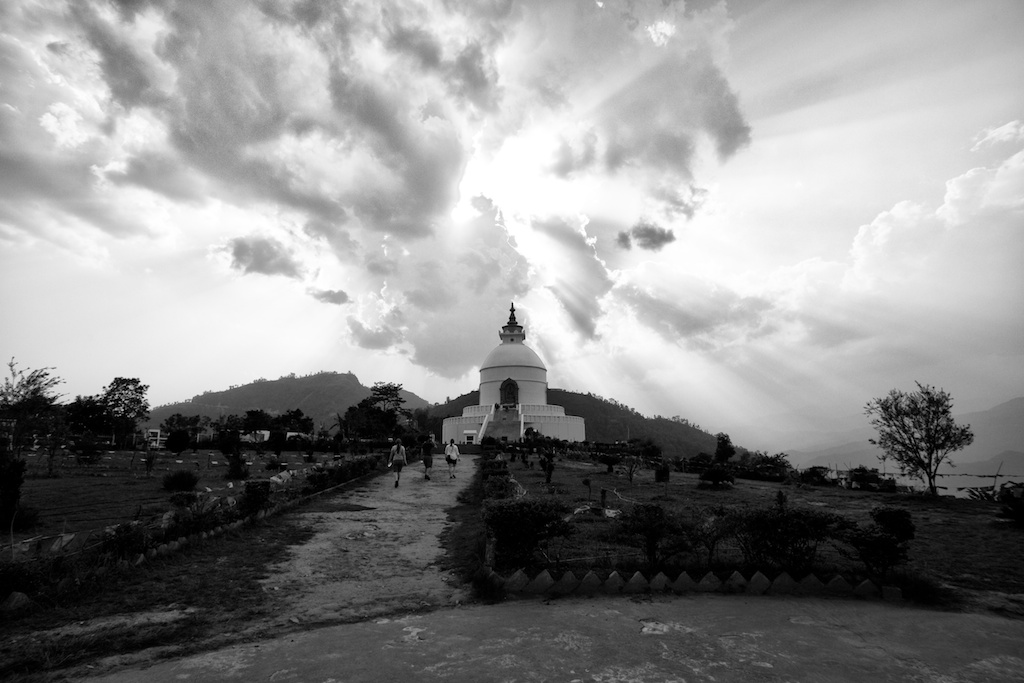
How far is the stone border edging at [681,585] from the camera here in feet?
24.9

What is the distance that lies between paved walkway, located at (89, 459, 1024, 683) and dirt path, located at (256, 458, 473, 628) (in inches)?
4.6

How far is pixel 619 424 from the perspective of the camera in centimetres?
10281

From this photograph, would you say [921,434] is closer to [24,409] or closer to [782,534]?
[782,534]

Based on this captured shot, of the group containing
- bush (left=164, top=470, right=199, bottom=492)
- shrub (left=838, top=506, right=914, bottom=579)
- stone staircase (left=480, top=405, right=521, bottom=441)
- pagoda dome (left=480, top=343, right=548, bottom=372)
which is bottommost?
bush (left=164, top=470, right=199, bottom=492)

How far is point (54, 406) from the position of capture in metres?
22.2

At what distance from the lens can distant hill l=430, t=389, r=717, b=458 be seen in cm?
9188

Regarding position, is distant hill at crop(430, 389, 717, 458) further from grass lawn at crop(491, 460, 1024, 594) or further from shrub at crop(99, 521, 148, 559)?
shrub at crop(99, 521, 148, 559)

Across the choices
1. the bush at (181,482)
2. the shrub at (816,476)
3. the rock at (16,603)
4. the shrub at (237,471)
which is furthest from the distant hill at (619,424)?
the rock at (16,603)

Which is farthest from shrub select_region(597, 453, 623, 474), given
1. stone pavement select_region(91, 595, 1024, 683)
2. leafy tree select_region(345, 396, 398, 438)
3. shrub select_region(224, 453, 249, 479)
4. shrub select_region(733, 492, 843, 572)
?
leafy tree select_region(345, 396, 398, 438)

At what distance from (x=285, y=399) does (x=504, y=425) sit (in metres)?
152

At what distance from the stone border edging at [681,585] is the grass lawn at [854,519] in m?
0.28

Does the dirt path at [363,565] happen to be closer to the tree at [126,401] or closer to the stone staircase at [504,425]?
the stone staircase at [504,425]

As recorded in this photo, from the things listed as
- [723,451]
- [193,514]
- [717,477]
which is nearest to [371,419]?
[723,451]

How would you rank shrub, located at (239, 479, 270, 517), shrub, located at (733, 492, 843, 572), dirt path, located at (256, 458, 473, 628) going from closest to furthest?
dirt path, located at (256, 458, 473, 628), shrub, located at (733, 492, 843, 572), shrub, located at (239, 479, 270, 517)
